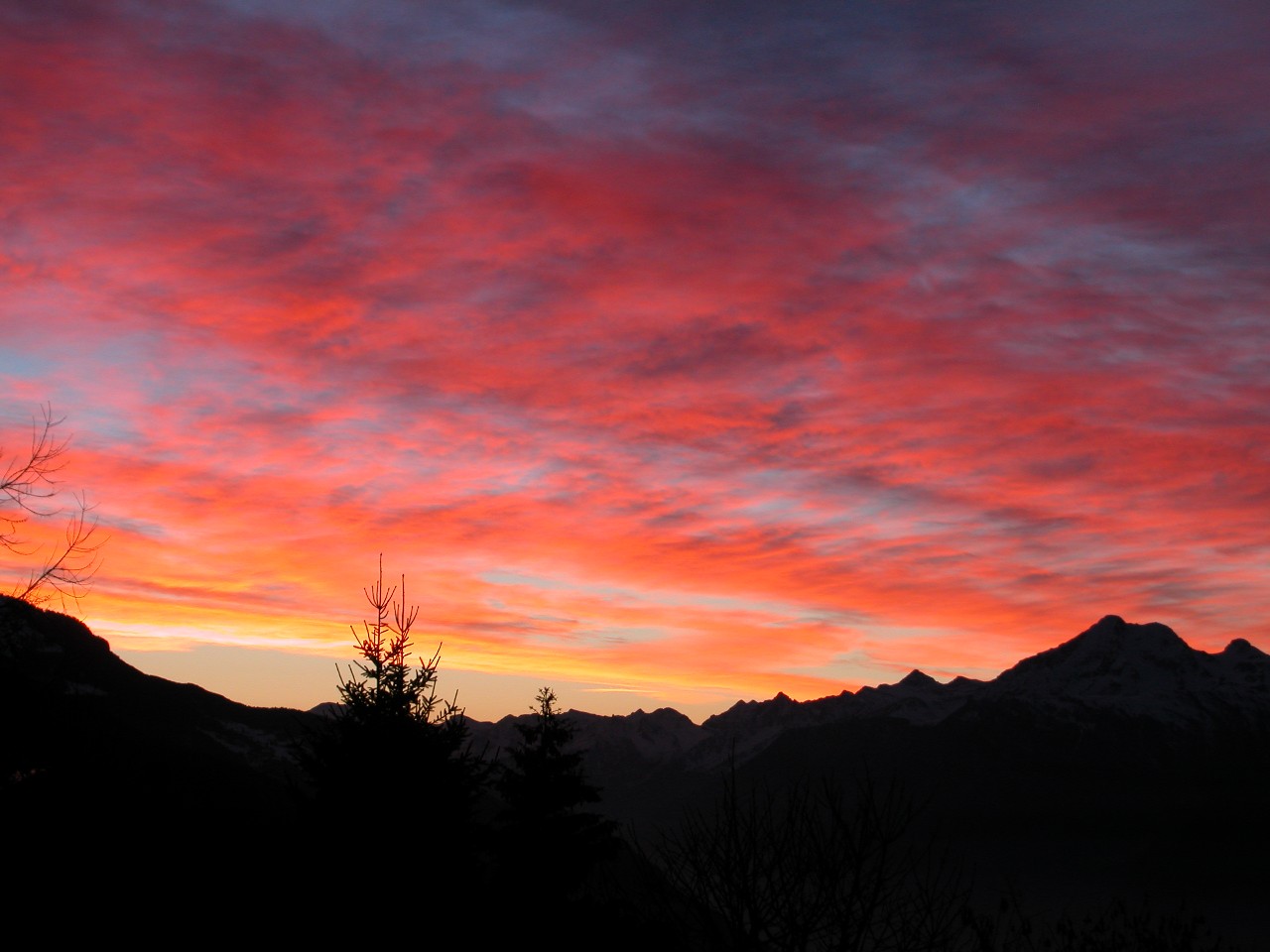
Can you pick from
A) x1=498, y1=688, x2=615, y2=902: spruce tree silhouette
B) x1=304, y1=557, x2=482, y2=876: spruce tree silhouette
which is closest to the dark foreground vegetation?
x1=304, y1=557, x2=482, y2=876: spruce tree silhouette

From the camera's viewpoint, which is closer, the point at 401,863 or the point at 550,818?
the point at 401,863

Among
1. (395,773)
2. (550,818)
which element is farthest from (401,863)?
(550,818)

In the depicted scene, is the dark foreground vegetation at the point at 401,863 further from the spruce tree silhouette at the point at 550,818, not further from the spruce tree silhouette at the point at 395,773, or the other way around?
the spruce tree silhouette at the point at 550,818

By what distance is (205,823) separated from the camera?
23.5 m

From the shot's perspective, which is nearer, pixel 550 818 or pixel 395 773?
pixel 395 773

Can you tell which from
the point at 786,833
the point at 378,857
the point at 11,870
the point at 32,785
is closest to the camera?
the point at 786,833

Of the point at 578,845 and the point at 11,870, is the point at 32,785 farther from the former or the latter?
the point at 578,845

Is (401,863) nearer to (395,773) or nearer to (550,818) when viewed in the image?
(395,773)

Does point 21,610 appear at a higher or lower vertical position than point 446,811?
higher

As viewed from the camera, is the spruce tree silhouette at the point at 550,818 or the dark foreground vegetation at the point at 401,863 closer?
the dark foreground vegetation at the point at 401,863

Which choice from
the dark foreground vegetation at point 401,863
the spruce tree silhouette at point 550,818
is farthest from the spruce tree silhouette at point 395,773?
the spruce tree silhouette at point 550,818

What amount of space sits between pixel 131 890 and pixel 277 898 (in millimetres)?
2556

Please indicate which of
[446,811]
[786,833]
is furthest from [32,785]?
[786,833]

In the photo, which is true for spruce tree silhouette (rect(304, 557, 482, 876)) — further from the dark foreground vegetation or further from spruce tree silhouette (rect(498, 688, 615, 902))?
spruce tree silhouette (rect(498, 688, 615, 902))
